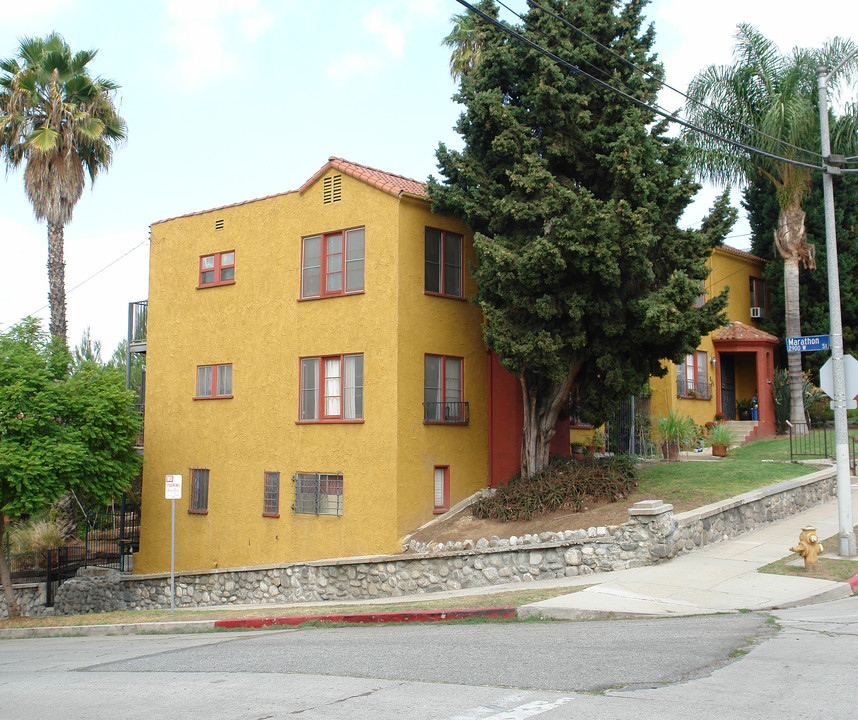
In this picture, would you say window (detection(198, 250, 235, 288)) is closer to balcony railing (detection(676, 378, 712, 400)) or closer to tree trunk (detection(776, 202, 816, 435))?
balcony railing (detection(676, 378, 712, 400))

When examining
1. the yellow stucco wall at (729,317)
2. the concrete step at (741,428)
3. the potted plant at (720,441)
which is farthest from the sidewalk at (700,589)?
the concrete step at (741,428)

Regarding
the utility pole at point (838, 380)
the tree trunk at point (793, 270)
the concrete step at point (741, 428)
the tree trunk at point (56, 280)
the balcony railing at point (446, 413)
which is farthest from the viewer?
the tree trunk at point (793, 270)

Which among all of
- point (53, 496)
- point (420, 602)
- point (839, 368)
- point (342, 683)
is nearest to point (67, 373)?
point (53, 496)

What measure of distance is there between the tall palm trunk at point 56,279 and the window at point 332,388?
10.6 meters

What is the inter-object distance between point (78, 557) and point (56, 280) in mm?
8816

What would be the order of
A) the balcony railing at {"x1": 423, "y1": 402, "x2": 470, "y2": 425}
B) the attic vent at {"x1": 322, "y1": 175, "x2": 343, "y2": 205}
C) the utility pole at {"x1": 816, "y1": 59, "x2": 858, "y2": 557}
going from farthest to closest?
the attic vent at {"x1": 322, "y1": 175, "x2": 343, "y2": 205} → the balcony railing at {"x1": 423, "y1": 402, "x2": 470, "y2": 425} → the utility pole at {"x1": 816, "y1": 59, "x2": 858, "y2": 557}

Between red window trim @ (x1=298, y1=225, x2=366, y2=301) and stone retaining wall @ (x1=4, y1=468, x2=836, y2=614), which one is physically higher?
red window trim @ (x1=298, y1=225, x2=366, y2=301)

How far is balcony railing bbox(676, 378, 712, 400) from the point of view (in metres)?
29.4

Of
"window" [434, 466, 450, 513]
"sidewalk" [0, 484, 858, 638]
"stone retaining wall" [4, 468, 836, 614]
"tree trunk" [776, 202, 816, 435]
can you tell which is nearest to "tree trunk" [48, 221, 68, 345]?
"stone retaining wall" [4, 468, 836, 614]

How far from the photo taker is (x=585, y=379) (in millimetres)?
19016

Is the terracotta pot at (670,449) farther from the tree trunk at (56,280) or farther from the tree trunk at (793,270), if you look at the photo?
the tree trunk at (56,280)

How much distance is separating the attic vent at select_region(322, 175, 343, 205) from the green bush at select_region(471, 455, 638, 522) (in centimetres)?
808

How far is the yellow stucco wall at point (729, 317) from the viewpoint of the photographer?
28.7 metres

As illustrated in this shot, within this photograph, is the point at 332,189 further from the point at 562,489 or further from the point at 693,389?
the point at 693,389
